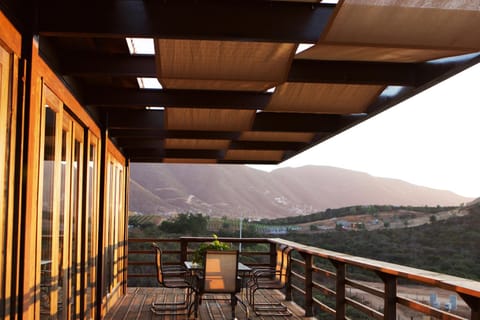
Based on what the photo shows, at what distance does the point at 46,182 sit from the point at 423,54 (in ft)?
7.54

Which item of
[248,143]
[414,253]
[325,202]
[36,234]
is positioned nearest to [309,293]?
[248,143]

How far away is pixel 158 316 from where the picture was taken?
25.2 feet

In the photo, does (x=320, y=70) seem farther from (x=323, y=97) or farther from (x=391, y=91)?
(x=391, y=91)

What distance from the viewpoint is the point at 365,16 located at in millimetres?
2850

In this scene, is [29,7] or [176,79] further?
[176,79]

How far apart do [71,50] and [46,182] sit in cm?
109

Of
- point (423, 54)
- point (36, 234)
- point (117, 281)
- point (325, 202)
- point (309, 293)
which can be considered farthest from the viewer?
point (325, 202)

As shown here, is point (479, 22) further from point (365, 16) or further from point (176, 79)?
point (176, 79)

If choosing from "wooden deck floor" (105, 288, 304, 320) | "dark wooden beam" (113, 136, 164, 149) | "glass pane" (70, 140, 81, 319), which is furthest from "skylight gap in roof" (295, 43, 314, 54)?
"dark wooden beam" (113, 136, 164, 149)

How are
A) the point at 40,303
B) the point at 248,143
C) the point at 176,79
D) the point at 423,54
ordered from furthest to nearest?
the point at 248,143 → the point at 176,79 → the point at 423,54 → the point at 40,303

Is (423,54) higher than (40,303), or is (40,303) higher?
(423,54)

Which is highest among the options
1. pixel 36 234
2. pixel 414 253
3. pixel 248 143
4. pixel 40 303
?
pixel 248 143

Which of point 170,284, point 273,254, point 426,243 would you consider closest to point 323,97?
point 170,284

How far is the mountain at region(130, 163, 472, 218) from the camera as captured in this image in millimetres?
32719
